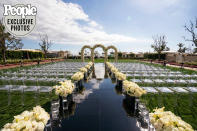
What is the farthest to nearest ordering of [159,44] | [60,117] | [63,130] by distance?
[159,44] → [60,117] → [63,130]

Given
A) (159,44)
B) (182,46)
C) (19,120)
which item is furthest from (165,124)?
(182,46)

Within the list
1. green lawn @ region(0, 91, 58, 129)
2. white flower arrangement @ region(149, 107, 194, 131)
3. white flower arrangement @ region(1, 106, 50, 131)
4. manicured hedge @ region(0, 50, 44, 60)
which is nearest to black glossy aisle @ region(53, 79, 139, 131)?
white flower arrangement @ region(1, 106, 50, 131)

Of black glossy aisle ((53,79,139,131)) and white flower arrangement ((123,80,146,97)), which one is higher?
white flower arrangement ((123,80,146,97))

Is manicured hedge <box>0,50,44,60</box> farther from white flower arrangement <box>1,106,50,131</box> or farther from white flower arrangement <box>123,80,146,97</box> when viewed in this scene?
white flower arrangement <box>1,106,50,131</box>

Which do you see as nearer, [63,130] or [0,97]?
[63,130]

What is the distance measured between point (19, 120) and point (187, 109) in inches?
236

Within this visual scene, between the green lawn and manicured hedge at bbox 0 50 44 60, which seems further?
manicured hedge at bbox 0 50 44 60

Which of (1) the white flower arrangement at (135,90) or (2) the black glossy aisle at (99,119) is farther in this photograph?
(1) the white flower arrangement at (135,90)

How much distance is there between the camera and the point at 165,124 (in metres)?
1.54

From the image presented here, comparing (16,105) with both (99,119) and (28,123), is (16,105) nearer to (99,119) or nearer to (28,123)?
(99,119)

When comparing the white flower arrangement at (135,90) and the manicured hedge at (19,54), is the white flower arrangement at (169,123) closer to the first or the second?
the white flower arrangement at (135,90)

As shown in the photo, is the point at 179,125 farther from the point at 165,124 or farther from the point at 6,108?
the point at 6,108

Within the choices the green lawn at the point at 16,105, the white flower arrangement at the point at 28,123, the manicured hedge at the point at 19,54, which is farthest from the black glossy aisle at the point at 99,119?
the manicured hedge at the point at 19,54

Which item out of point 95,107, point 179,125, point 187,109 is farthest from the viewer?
point 187,109
